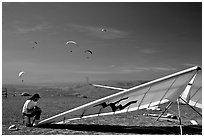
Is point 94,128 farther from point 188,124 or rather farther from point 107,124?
point 188,124

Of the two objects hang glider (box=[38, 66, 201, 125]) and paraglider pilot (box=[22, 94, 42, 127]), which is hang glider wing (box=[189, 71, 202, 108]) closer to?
hang glider (box=[38, 66, 201, 125])

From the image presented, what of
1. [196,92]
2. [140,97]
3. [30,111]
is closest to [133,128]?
[140,97]

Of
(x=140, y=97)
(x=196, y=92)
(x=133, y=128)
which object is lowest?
(x=133, y=128)

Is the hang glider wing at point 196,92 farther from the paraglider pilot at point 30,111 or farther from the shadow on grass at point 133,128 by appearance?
the paraglider pilot at point 30,111

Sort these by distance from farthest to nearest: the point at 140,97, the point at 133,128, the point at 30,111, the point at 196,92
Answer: the point at 196,92, the point at 30,111, the point at 133,128, the point at 140,97

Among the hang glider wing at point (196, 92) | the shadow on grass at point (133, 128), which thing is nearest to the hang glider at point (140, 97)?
the hang glider wing at point (196, 92)

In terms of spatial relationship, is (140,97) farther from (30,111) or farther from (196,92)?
(30,111)

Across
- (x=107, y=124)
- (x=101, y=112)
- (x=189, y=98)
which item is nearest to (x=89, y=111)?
(x=101, y=112)

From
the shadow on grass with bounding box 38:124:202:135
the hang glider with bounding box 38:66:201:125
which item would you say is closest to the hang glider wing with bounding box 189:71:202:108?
the hang glider with bounding box 38:66:201:125
